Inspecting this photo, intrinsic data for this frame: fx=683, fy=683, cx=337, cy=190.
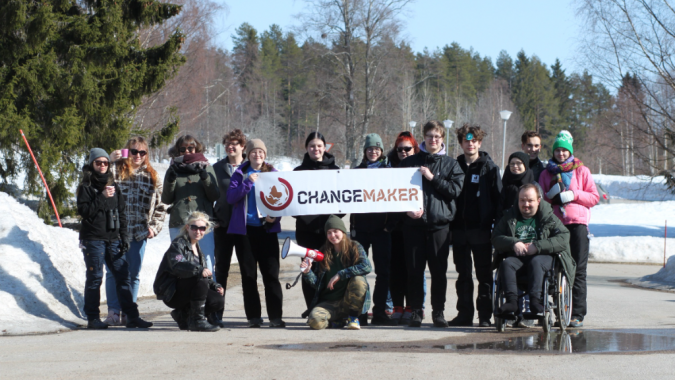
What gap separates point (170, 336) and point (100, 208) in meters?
1.66

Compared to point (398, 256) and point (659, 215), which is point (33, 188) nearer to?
point (398, 256)

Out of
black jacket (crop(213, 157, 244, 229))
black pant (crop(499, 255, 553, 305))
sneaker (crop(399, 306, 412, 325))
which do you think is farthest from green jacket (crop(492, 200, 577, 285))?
black jacket (crop(213, 157, 244, 229))

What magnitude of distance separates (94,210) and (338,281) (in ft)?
9.00

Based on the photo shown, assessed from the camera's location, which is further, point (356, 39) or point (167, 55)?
point (356, 39)

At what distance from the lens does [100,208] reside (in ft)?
24.2

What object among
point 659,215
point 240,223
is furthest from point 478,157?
point 659,215

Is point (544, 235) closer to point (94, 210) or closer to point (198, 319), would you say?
point (198, 319)

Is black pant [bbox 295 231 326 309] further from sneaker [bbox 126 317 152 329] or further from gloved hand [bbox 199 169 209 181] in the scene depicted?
sneaker [bbox 126 317 152 329]

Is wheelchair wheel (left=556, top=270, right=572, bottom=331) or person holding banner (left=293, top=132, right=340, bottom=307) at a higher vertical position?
person holding banner (left=293, top=132, right=340, bottom=307)

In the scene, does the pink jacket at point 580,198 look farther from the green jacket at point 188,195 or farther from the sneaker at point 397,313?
the green jacket at point 188,195

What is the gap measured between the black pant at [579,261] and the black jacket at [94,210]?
507 cm

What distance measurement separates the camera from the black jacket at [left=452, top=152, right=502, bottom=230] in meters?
7.45

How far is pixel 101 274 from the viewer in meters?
7.49

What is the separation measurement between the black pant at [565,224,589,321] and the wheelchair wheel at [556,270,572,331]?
35 cm
